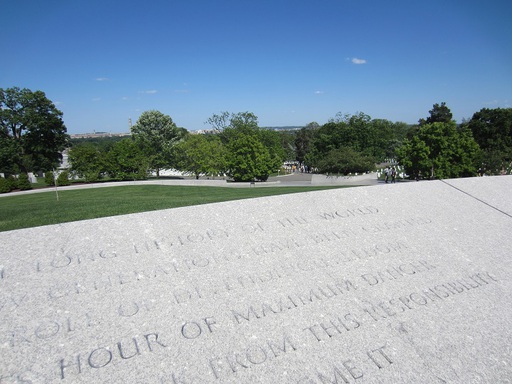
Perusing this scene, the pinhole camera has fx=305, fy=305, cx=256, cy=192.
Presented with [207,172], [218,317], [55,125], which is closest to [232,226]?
[218,317]

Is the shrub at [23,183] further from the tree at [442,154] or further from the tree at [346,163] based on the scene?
the tree at [442,154]

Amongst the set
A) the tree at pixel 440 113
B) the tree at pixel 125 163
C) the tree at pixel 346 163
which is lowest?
the tree at pixel 346 163

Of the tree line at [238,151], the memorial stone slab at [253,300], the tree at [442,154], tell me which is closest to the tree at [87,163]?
the tree line at [238,151]

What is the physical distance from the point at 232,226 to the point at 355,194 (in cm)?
333

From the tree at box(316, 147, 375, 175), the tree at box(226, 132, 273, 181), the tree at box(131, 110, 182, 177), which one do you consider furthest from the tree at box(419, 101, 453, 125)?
the tree at box(131, 110, 182, 177)

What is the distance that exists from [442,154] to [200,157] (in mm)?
25109

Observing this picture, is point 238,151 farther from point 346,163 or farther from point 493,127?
point 493,127

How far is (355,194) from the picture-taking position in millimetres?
7227

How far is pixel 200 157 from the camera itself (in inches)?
1444

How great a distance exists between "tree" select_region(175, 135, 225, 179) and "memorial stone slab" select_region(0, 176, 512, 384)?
99.7 feet

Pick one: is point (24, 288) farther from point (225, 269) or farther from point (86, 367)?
point (225, 269)

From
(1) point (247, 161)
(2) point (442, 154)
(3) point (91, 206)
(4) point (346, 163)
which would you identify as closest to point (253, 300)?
(3) point (91, 206)

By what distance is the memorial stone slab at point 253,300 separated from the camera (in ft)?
10.8

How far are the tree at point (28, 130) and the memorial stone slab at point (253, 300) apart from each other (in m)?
42.0
